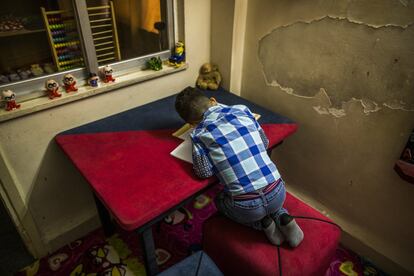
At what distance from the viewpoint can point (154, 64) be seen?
1724 mm

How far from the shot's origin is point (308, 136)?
1707 millimetres

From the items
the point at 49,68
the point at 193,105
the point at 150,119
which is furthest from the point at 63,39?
the point at 193,105

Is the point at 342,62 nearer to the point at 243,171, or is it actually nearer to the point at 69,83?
the point at 243,171

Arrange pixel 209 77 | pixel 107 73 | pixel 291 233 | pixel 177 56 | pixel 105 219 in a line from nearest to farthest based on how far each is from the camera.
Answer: pixel 291 233, pixel 107 73, pixel 105 219, pixel 177 56, pixel 209 77

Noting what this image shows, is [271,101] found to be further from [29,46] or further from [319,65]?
[29,46]

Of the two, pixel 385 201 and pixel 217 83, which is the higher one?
pixel 217 83

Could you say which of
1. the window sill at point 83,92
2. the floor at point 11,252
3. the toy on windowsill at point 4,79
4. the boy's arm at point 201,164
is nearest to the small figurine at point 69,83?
the window sill at point 83,92

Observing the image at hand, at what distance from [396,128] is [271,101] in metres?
0.70

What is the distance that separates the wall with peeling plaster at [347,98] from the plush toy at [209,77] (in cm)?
19

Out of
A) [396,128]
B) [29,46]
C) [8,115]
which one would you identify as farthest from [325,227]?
[29,46]

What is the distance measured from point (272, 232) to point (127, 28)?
139 centimetres

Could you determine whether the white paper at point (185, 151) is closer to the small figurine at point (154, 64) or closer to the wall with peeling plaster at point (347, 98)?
the small figurine at point (154, 64)

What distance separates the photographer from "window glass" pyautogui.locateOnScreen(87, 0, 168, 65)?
1579mm

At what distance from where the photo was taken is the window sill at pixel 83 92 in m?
1.30
